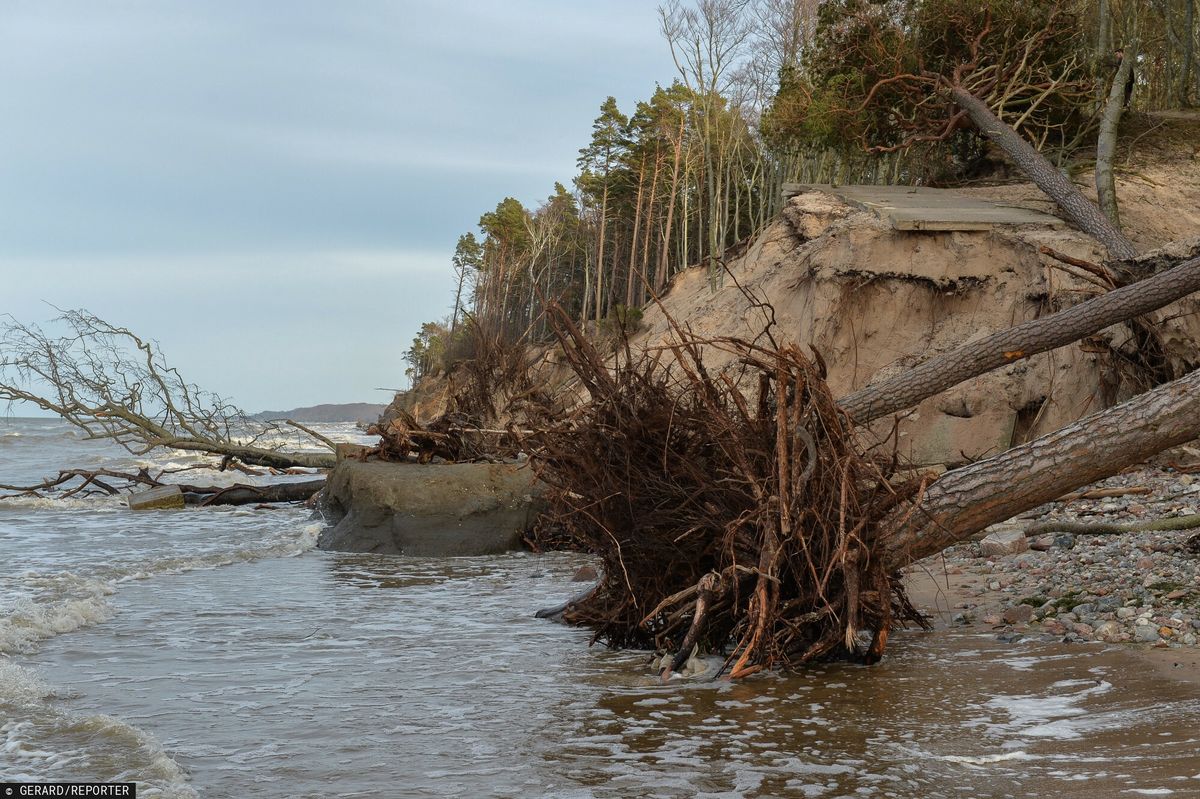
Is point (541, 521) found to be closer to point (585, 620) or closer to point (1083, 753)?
point (585, 620)

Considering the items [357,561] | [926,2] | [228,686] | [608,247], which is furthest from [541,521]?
[608,247]

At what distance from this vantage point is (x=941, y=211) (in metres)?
14.6

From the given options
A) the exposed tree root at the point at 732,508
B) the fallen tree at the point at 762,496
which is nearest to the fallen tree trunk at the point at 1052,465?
the fallen tree at the point at 762,496

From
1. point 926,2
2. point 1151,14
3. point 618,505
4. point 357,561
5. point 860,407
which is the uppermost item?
point 1151,14

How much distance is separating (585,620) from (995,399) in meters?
8.45

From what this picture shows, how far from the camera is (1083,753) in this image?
12.1 feet

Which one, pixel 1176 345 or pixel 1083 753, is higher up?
pixel 1176 345

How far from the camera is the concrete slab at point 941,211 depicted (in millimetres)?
14234

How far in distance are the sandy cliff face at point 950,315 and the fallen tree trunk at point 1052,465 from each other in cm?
522

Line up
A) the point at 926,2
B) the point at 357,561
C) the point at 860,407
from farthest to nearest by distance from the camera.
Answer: the point at 926,2 < the point at 357,561 < the point at 860,407

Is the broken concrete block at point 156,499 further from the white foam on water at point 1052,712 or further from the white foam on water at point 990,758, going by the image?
the white foam on water at point 990,758

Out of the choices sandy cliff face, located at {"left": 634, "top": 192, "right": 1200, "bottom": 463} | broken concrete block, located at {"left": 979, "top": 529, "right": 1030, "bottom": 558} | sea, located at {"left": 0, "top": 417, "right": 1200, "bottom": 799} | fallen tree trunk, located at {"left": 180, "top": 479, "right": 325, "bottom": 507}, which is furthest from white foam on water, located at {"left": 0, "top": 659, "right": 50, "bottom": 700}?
fallen tree trunk, located at {"left": 180, "top": 479, "right": 325, "bottom": 507}

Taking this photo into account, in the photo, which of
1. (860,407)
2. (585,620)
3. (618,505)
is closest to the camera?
(618,505)

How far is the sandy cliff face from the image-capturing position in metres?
12.2
